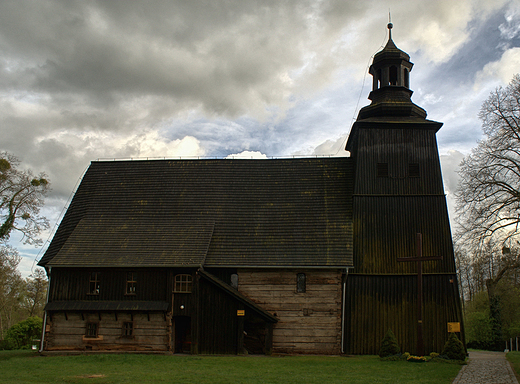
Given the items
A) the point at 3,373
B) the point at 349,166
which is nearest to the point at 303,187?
the point at 349,166

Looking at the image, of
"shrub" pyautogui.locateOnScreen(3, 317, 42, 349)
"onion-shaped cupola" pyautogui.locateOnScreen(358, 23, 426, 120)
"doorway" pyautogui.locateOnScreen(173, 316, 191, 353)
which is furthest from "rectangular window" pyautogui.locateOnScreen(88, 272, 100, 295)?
"onion-shaped cupola" pyautogui.locateOnScreen(358, 23, 426, 120)

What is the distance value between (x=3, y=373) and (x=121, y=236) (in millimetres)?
9178

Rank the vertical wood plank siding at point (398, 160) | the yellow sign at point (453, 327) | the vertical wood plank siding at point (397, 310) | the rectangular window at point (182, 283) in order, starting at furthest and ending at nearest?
the vertical wood plank siding at point (398, 160)
the rectangular window at point (182, 283)
the vertical wood plank siding at point (397, 310)
the yellow sign at point (453, 327)

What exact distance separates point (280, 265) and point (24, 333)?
1866 cm

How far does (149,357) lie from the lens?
19469 mm

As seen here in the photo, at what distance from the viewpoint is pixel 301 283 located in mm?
21844

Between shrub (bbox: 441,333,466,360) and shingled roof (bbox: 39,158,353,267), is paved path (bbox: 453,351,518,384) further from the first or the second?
shingled roof (bbox: 39,158,353,267)

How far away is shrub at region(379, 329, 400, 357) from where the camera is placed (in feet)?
63.2

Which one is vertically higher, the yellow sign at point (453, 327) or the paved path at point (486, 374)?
the yellow sign at point (453, 327)

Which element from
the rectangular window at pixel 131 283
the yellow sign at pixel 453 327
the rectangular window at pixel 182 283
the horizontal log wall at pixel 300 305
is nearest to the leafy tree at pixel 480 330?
the yellow sign at pixel 453 327

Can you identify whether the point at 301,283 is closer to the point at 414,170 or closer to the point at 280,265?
the point at 280,265

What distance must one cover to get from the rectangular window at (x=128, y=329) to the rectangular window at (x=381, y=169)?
15210 millimetres

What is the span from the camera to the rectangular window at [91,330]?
71.2 feet

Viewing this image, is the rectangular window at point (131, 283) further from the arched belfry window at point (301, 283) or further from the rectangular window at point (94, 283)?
the arched belfry window at point (301, 283)
